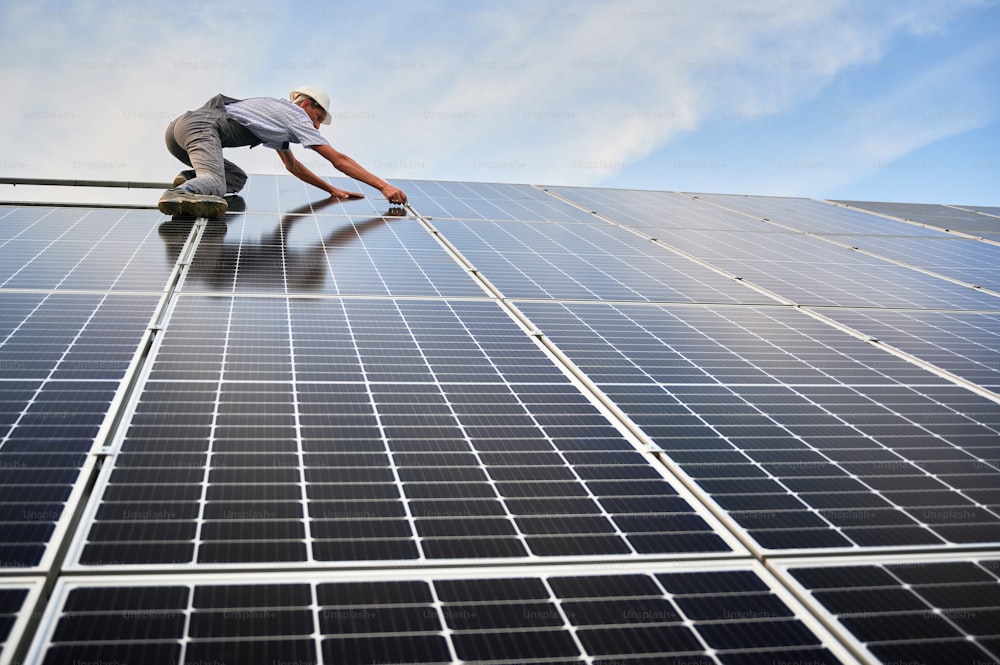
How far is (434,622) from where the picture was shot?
294cm

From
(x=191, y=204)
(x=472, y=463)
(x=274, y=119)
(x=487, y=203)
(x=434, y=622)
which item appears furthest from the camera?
(x=487, y=203)

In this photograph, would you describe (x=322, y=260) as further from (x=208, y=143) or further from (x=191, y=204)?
(x=208, y=143)

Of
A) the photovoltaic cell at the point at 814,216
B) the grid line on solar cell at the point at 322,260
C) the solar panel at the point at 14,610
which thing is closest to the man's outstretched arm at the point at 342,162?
the grid line on solar cell at the point at 322,260

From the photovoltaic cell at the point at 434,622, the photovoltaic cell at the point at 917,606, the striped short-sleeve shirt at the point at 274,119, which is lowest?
the photovoltaic cell at the point at 434,622

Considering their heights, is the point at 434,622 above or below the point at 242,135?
below

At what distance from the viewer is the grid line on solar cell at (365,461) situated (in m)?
Result: 3.43

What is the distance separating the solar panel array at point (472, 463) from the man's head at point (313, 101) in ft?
12.4

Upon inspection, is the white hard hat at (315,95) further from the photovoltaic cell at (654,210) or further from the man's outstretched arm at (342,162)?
the photovoltaic cell at (654,210)

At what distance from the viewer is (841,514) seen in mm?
4055

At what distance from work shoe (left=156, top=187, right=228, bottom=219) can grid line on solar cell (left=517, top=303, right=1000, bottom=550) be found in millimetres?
4743

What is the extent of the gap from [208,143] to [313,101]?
5.69ft

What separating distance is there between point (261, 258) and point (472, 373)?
3.54 meters

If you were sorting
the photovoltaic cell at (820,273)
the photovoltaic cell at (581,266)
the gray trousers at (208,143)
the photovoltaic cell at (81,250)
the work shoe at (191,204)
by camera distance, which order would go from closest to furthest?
1. the photovoltaic cell at (81,250)
2. the photovoltaic cell at (581,266)
3. the photovoltaic cell at (820,273)
4. the work shoe at (191,204)
5. the gray trousers at (208,143)

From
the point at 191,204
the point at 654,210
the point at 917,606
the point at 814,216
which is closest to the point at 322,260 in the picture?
the point at 191,204
